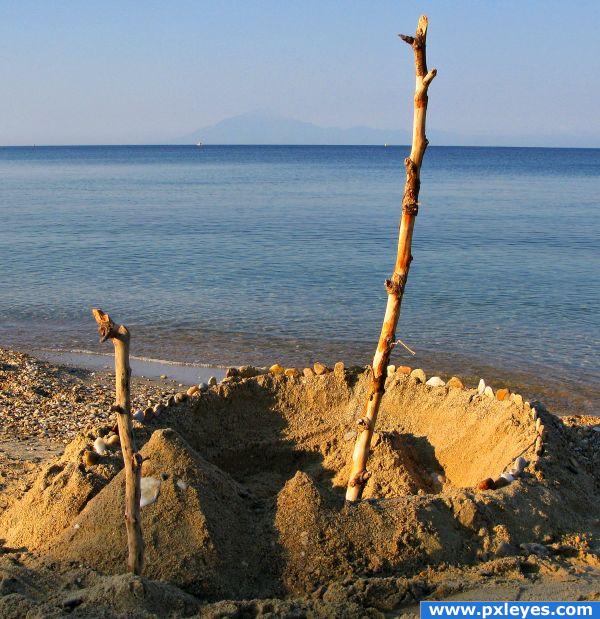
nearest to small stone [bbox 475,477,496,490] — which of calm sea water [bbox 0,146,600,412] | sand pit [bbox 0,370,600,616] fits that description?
sand pit [bbox 0,370,600,616]

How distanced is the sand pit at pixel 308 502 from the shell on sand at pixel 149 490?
1.5 inches

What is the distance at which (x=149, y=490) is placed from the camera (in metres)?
5.25

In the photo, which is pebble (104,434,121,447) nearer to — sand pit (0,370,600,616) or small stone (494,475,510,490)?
sand pit (0,370,600,616)

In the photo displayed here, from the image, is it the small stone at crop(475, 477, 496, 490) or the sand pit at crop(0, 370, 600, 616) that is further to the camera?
the small stone at crop(475, 477, 496, 490)

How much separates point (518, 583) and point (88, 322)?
39.0 ft

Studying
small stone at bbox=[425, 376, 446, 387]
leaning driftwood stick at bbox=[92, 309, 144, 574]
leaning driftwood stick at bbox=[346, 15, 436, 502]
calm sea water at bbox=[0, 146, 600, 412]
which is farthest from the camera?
calm sea water at bbox=[0, 146, 600, 412]

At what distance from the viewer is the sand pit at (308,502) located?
495cm

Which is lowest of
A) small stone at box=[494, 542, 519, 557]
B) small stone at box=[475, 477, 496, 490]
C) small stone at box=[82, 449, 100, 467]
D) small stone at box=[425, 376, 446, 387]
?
small stone at box=[494, 542, 519, 557]

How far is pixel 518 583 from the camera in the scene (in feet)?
15.7

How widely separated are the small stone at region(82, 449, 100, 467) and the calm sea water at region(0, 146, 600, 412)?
6.71 metres

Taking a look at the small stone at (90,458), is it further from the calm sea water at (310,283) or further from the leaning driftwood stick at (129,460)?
the calm sea water at (310,283)

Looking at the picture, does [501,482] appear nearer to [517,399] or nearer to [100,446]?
[517,399]

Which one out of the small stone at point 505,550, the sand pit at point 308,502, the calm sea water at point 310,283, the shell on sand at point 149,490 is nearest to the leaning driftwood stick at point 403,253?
the sand pit at point 308,502

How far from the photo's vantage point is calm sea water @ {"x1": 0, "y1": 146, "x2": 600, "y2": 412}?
528 inches
